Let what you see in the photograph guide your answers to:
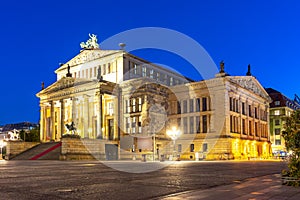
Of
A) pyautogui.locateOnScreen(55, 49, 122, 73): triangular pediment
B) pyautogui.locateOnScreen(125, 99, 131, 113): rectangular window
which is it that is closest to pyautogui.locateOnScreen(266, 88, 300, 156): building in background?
pyautogui.locateOnScreen(125, 99, 131, 113): rectangular window

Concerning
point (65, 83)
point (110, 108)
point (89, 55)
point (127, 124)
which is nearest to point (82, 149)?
point (127, 124)

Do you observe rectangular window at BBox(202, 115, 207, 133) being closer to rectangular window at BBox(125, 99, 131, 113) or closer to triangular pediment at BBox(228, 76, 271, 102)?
triangular pediment at BBox(228, 76, 271, 102)

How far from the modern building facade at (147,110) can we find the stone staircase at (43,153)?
485cm

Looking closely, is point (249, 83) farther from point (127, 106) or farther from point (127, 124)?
point (127, 124)

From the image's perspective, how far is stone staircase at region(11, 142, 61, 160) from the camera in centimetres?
5417

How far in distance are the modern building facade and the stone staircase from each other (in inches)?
191

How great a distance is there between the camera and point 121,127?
214 feet

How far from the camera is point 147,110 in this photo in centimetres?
6481

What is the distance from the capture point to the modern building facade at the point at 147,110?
62.9 m

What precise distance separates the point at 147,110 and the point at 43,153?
813 inches

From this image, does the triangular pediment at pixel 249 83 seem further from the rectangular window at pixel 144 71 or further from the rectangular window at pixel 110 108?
the rectangular window at pixel 110 108

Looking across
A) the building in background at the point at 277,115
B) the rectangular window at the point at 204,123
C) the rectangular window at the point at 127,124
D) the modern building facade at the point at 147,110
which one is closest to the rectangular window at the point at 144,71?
the modern building facade at the point at 147,110

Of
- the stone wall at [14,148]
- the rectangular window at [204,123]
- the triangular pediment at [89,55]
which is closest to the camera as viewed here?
the stone wall at [14,148]

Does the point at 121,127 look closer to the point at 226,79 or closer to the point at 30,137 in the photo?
the point at 226,79
